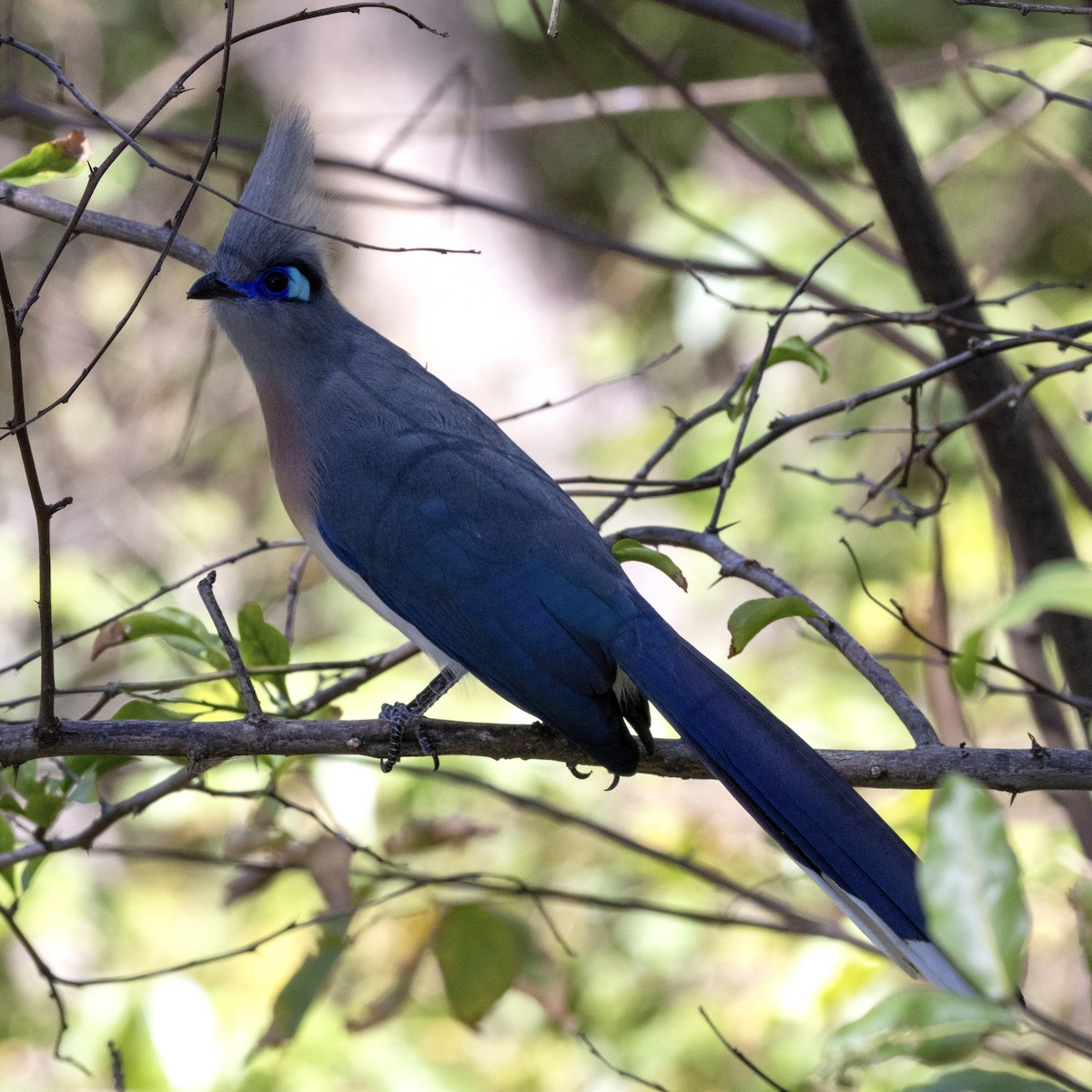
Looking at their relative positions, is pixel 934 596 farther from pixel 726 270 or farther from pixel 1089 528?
pixel 1089 528

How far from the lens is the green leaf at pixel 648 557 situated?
209 cm

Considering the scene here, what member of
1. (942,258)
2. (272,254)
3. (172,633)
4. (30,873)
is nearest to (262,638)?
(172,633)

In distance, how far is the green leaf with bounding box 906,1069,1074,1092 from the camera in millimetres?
912

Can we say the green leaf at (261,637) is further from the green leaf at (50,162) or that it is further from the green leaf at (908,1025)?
the green leaf at (908,1025)

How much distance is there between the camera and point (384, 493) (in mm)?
2561

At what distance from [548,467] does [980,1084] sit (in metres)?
4.79

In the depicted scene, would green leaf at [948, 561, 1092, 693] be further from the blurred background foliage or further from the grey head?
the grey head

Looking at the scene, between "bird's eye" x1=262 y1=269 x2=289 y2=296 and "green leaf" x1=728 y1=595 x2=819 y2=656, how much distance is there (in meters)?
1.43

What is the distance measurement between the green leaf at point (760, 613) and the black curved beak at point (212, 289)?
55.1 inches

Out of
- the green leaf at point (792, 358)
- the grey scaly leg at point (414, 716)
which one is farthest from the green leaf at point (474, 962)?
the green leaf at point (792, 358)

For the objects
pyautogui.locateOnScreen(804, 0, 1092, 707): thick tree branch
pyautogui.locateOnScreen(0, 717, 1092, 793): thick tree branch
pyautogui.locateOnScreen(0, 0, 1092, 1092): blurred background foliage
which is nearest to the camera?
pyautogui.locateOnScreen(0, 717, 1092, 793): thick tree branch

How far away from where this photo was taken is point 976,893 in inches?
35.7

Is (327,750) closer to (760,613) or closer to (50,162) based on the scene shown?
(760,613)

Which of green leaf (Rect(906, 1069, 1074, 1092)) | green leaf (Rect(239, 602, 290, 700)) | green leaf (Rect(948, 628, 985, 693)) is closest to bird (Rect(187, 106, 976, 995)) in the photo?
green leaf (Rect(239, 602, 290, 700))
